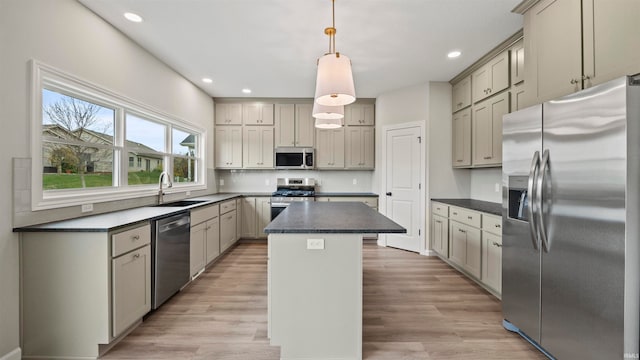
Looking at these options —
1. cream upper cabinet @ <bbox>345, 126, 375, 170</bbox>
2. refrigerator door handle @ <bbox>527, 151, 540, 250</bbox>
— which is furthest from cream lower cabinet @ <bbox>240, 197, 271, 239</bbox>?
refrigerator door handle @ <bbox>527, 151, 540, 250</bbox>

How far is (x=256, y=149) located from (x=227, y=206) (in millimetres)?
1410

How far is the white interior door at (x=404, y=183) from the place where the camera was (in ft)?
14.1

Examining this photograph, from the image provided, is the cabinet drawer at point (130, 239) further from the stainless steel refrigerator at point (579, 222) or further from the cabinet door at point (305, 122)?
the cabinet door at point (305, 122)

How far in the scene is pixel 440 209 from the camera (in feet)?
12.7

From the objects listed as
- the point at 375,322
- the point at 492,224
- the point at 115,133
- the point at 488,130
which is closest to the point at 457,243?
the point at 492,224

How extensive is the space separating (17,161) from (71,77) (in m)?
0.81

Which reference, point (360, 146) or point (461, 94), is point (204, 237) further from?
point (461, 94)

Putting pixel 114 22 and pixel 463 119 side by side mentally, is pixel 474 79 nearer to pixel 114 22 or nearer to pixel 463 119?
pixel 463 119

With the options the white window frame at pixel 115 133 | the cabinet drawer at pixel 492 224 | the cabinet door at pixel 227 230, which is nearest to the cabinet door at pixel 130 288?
the white window frame at pixel 115 133

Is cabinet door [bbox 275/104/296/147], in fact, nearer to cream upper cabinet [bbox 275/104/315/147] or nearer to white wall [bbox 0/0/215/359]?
cream upper cabinet [bbox 275/104/315/147]

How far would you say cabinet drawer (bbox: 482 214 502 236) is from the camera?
2609mm

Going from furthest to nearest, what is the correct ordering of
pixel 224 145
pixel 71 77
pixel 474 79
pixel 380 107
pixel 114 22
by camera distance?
pixel 224 145, pixel 380 107, pixel 474 79, pixel 114 22, pixel 71 77

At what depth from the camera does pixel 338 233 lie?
5.72 feet

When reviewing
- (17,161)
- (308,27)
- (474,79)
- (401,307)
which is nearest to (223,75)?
(308,27)
